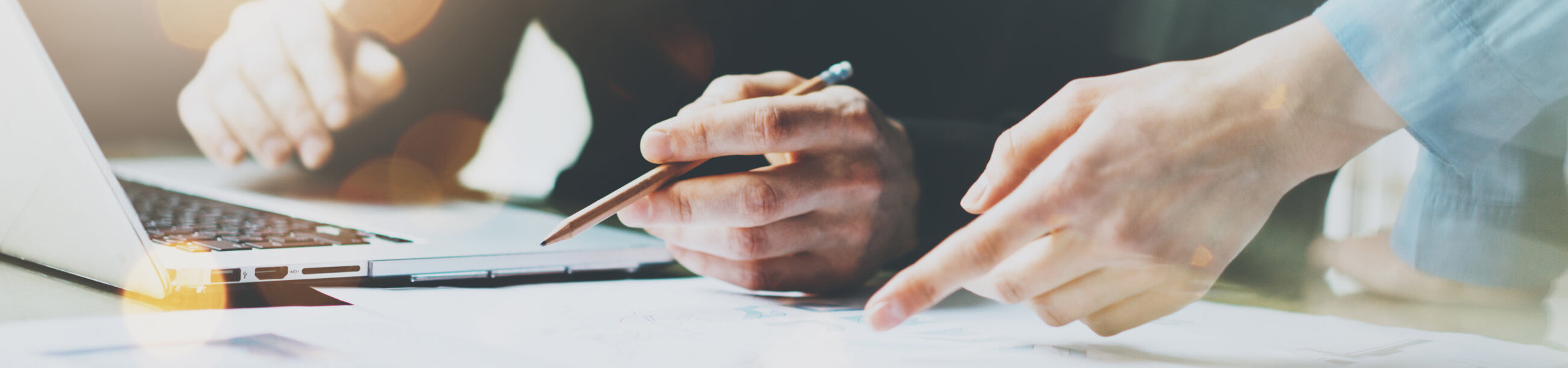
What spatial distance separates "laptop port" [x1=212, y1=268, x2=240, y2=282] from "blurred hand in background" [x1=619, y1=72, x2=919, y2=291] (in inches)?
6.8

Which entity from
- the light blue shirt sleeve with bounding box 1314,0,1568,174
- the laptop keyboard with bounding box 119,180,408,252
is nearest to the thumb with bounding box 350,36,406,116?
the laptop keyboard with bounding box 119,180,408,252

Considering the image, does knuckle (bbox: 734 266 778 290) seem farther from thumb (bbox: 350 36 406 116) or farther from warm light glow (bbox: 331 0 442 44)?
warm light glow (bbox: 331 0 442 44)

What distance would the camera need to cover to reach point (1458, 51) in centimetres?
26

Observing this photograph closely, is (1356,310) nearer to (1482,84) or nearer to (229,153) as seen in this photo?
(1482,84)

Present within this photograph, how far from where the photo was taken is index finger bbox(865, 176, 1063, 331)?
259 mm

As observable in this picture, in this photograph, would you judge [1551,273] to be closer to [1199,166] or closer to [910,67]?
[1199,166]

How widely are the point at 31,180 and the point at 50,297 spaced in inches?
2.7

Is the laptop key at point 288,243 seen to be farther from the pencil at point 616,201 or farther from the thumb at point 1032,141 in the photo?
the thumb at point 1032,141

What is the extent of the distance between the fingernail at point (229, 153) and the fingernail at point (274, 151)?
0.02m

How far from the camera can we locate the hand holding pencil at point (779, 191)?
1.24 feet

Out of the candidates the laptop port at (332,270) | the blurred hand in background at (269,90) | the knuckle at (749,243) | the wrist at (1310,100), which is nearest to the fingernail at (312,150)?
the blurred hand in background at (269,90)

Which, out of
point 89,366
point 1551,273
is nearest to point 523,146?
point 89,366

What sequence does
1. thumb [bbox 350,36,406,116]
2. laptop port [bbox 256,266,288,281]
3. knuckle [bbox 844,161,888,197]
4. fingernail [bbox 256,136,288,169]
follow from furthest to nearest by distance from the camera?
1. thumb [bbox 350,36,406,116]
2. fingernail [bbox 256,136,288,169]
3. knuckle [bbox 844,161,888,197]
4. laptop port [bbox 256,266,288,281]

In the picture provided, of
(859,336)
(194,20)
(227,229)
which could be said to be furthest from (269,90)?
(194,20)
